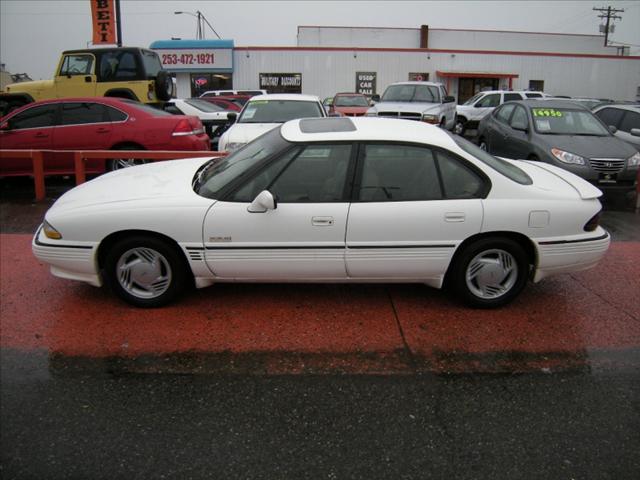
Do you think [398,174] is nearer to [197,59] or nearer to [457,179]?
[457,179]

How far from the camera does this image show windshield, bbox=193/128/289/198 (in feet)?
13.7

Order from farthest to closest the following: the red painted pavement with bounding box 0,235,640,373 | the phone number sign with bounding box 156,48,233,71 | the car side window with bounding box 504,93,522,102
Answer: the phone number sign with bounding box 156,48,233,71 → the car side window with bounding box 504,93,522,102 → the red painted pavement with bounding box 0,235,640,373

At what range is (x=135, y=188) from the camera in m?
4.37

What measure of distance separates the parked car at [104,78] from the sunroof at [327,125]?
9517 millimetres

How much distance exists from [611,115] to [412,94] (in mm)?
4851

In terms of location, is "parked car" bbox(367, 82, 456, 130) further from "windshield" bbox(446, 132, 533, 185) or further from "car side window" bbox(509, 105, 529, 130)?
"windshield" bbox(446, 132, 533, 185)

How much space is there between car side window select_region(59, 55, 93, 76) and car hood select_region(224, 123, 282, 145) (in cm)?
634

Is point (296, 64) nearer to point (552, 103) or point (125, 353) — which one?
point (552, 103)

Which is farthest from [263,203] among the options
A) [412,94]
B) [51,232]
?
[412,94]

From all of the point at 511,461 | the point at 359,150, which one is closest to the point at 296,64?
the point at 359,150

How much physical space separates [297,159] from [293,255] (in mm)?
730

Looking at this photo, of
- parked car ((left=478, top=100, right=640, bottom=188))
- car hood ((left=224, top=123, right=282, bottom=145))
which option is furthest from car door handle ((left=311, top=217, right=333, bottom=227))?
parked car ((left=478, top=100, right=640, bottom=188))

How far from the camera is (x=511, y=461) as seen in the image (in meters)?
2.64

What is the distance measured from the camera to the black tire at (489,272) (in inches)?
163
